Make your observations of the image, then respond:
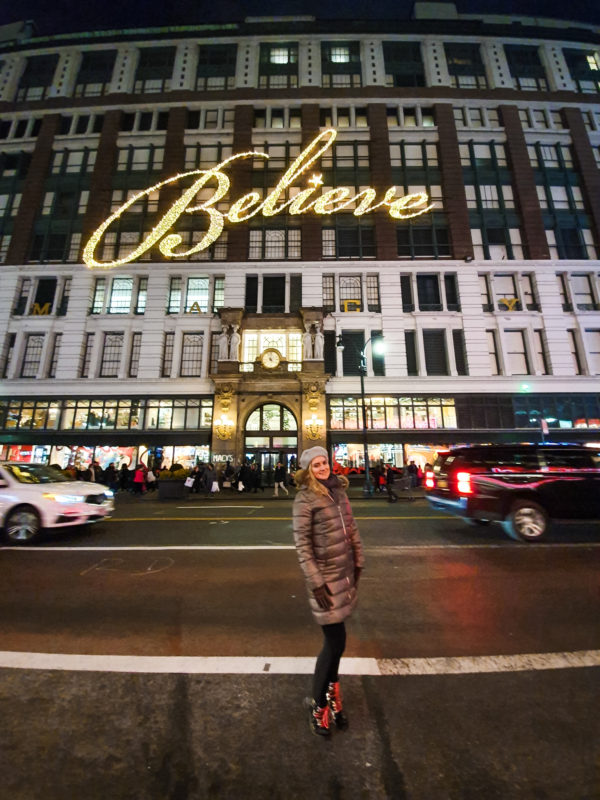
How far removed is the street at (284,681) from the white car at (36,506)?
5.90 feet

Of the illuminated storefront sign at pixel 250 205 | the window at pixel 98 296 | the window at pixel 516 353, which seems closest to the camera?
the window at pixel 516 353

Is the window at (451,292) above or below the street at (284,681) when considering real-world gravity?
above

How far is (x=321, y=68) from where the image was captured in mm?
34406

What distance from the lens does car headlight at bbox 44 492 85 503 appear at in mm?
8133

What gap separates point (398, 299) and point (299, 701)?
91.5 feet

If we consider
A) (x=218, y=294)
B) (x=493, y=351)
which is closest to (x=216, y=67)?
(x=218, y=294)

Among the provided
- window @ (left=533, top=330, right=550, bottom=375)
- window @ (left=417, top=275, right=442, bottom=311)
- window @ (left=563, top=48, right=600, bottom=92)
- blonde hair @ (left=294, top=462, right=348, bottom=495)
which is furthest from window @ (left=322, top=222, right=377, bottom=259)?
blonde hair @ (left=294, top=462, right=348, bottom=495)

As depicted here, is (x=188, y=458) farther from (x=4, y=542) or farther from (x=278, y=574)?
(x=278, y=574)

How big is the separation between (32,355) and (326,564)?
3290cm

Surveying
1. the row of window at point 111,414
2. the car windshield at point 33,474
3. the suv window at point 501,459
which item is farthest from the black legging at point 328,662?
the row of window at point 111,414

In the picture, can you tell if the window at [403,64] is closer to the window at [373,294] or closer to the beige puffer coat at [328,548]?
the window at [373,294]

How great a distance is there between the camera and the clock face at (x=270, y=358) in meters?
25.5

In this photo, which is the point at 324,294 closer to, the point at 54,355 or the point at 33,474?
the point at 54,355

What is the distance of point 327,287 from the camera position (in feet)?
92.5
